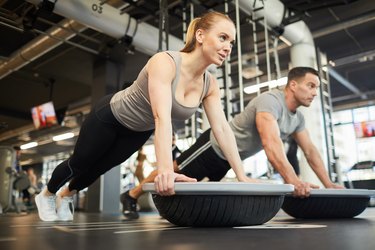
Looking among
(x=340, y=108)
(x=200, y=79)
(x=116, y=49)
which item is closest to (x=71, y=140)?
(x=116, y=49)

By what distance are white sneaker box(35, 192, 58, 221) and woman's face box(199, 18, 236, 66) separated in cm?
121

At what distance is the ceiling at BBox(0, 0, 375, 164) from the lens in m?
4.12

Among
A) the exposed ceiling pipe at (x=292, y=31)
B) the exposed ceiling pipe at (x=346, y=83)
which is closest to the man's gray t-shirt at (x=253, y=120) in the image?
the exposed ceiling pipe at (x=292, y=31)

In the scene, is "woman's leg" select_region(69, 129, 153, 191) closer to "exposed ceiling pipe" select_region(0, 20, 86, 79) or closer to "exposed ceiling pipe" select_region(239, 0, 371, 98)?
"exposed ceiling pipe" select_region(239, 0, 371, 98)

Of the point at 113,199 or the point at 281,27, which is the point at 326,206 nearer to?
the point at 281,27

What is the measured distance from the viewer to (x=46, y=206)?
1.99 metres

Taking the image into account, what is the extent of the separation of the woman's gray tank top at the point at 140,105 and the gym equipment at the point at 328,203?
27.8 inches

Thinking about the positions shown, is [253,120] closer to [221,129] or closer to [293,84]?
[293,84]

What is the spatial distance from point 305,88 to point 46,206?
5.21ft

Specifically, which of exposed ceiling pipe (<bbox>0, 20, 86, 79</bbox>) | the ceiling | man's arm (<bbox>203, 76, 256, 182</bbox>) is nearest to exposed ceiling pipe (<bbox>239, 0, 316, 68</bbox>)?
the ceiling

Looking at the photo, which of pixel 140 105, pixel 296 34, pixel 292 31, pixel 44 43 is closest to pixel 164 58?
pixel 140 105

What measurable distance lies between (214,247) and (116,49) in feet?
17.4

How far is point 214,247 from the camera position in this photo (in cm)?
80

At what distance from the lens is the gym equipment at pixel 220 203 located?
3.92 feet
